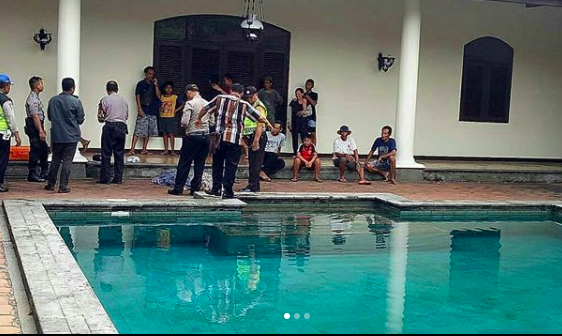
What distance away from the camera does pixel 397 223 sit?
10000 mm

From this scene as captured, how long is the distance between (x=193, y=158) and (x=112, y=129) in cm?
155

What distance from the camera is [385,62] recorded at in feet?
50.3

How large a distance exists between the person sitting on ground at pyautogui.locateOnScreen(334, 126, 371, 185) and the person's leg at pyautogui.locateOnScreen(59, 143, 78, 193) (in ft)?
15.5

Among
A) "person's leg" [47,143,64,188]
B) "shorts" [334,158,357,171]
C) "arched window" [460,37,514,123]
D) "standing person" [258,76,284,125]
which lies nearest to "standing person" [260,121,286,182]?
"shorts" [334,158,357,171]

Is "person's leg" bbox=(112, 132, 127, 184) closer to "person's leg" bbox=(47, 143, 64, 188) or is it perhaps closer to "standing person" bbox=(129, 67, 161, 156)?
"person's leg" bbox=(47, 143, 64, 188)

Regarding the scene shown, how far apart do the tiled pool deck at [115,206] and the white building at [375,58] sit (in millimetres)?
2035

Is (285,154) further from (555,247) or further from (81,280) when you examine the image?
(81,280)

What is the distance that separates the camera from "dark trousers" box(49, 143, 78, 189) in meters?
10.3

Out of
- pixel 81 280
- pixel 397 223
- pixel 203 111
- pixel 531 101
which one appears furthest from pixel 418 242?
Answer: pixel 531 101

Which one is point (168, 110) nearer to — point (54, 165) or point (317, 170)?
point (317, 170)

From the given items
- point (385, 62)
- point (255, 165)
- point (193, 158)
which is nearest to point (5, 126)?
point (193, 158)

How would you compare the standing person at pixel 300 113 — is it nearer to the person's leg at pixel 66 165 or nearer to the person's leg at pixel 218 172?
the person's leg at pixel 218 172

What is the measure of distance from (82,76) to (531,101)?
978cm

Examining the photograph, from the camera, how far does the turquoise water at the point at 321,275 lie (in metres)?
5.68
